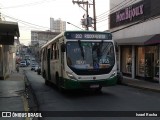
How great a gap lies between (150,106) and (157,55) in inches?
515

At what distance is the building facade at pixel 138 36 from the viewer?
25.6 metres

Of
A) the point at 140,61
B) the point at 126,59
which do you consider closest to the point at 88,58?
the point at 140,61

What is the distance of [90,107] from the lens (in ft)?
42.9

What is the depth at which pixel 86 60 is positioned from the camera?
1619 cm

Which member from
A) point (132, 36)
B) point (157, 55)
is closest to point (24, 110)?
point (157, 55)

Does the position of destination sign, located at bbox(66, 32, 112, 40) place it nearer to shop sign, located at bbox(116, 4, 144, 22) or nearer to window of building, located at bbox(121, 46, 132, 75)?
shop sign, located at bbox(116, 4, 144, 22)

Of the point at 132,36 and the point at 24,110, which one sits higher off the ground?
the point at 132,36

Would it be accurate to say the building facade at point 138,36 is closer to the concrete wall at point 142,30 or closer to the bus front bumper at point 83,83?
the concrete wall at point 142,30

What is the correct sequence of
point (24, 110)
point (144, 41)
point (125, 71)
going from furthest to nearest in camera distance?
point (125, 71) → point (144, 41) → point (24, 110)

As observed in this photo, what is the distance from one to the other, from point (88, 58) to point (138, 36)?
43.7 ft

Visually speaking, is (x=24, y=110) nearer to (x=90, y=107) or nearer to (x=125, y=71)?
(x=90, y=107)

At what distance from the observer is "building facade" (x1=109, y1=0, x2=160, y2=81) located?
25609 mm

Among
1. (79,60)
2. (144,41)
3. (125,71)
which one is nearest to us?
(79,60)

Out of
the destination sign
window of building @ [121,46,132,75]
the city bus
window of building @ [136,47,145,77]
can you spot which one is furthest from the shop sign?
the city bus
